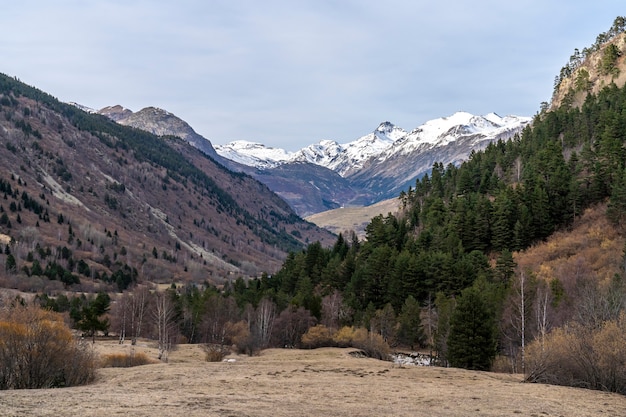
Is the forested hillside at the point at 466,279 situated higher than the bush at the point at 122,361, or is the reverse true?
the forested hillside at the point at 466,279

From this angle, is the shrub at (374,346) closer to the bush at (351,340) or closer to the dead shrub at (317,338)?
the bush at (351,340)

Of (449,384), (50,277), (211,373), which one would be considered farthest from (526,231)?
(50,277)

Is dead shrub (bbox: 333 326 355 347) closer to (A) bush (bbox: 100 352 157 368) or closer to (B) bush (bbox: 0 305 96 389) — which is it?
(A) bush (bbox: 100 352 157 368)

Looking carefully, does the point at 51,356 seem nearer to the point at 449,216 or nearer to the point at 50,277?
the point at 449,216

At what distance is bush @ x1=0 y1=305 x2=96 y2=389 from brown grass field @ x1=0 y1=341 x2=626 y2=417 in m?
2.77

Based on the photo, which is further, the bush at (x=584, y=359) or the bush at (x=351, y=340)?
the bush at (x=351, y=340)

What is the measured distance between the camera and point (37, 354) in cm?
3400

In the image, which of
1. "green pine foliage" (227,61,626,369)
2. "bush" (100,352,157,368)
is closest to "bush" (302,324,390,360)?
"green pine foliage" (227,61,626,369)

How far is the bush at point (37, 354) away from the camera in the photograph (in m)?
33.1

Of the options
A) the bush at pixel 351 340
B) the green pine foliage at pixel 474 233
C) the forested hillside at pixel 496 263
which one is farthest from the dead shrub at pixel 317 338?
the forested hillside at pixel 496 263

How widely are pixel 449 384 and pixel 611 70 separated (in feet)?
484

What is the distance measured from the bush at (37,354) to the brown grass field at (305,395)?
2.77 m

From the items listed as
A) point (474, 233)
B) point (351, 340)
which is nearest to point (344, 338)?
point (351, 340)

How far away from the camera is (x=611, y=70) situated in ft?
500
